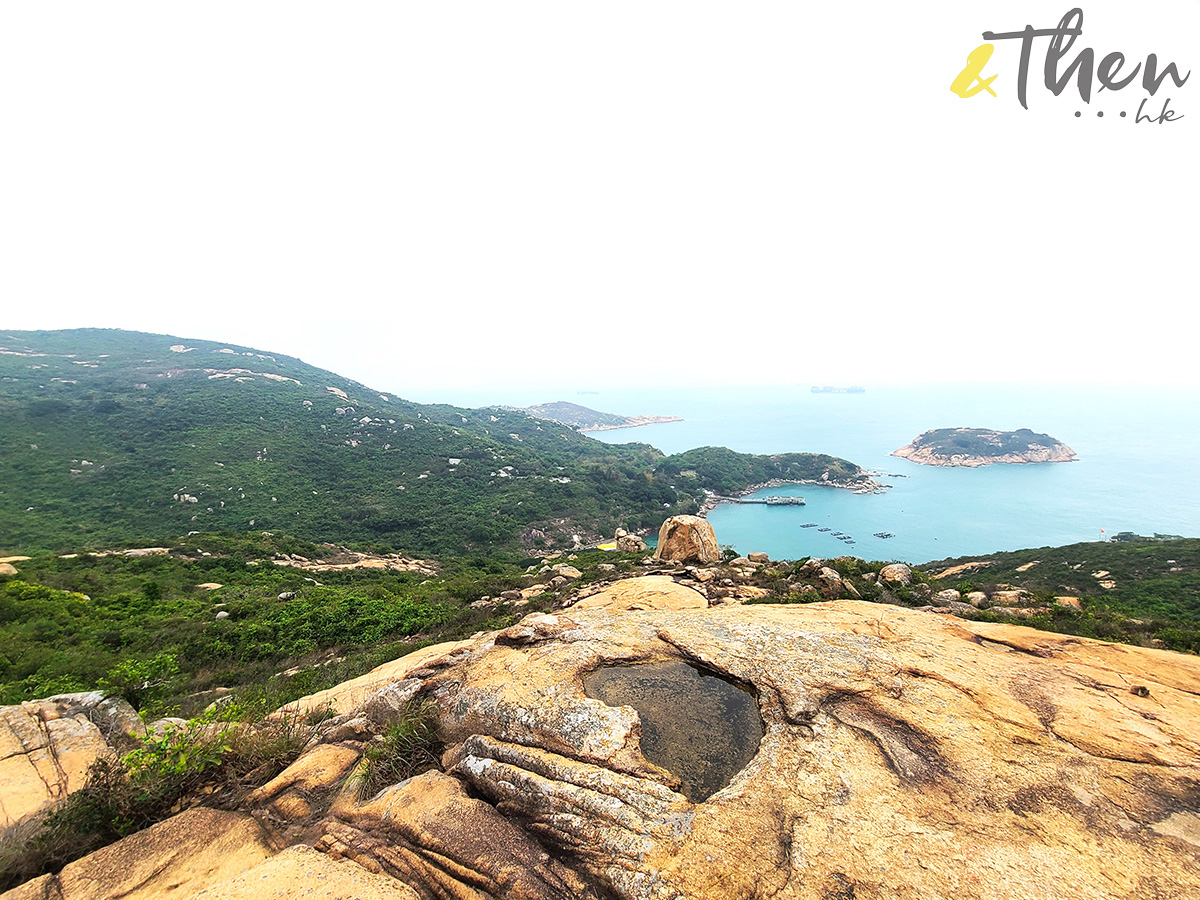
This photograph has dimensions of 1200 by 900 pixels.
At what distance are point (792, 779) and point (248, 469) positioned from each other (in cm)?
6516

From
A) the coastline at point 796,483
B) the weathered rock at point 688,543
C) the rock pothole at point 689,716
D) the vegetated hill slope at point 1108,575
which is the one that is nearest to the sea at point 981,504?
the coastline at point 796,483

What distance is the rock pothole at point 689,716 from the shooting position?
5309 millimetres

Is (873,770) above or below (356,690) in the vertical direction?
above

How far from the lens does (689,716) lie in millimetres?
6141

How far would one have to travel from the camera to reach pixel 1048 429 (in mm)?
159125

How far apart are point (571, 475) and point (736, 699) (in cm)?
6592

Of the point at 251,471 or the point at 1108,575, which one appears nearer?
the point at 1108,575

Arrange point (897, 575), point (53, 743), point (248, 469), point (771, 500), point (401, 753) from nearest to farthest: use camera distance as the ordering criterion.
A: point (401, 753)
point (53, 743)
point (897, 575)
point (248, 469)
point (771, 500)

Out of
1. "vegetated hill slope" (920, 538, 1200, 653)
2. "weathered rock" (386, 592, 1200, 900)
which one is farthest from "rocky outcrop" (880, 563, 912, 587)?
Result: "weathered rock" (386, 592, 1200, 900)

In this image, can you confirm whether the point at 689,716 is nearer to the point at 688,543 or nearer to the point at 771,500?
the point at 688,543

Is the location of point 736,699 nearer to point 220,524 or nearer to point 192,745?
point 192,745

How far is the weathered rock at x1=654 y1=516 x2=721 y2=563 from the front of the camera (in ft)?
A: 67.9

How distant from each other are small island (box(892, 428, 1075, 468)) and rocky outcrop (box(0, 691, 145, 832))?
153 meters

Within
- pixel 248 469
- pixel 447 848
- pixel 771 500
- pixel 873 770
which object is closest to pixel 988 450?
pixel 771 500
